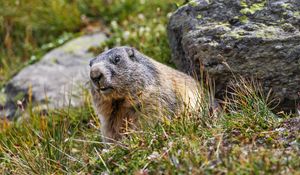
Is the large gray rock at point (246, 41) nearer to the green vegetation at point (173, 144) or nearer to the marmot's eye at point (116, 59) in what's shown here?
the green vegetation at point (173, 144)

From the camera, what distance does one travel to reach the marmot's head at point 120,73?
645cm

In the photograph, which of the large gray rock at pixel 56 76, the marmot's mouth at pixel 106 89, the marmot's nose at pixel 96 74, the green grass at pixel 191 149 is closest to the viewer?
the green grass at pixel 191 149

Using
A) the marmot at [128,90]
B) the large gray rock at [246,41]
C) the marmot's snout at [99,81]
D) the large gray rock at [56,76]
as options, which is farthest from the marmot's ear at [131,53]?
the large gray rock at [56,76]

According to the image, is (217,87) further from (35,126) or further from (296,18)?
(35,126)

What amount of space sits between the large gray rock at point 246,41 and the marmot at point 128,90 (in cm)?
55

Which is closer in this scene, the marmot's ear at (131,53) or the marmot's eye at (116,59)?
the marmot's eye at (116,59)

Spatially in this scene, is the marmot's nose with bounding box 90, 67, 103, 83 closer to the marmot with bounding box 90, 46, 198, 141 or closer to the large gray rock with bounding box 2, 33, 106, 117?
the marmot with bounding box 90, 46, 198, 141

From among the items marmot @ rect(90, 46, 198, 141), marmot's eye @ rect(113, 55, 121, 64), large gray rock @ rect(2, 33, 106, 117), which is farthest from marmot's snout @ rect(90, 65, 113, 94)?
large gray rock @ rect(2, 33, 106, 117)

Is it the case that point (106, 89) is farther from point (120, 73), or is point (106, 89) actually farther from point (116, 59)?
point (116, 59)

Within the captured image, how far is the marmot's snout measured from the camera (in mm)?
6380

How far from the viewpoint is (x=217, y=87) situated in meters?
7.31

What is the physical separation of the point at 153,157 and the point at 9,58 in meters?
7.26

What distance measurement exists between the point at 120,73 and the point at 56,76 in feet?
12.4

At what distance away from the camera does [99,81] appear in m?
6.44
